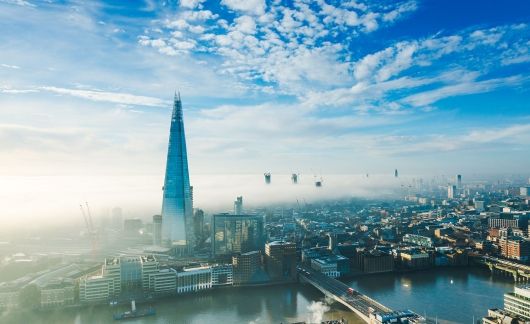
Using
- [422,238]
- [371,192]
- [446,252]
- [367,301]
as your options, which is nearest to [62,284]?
[367,301]

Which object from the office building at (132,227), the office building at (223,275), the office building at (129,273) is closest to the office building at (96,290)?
the office building at (129,273)

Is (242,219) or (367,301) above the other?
(242,219)

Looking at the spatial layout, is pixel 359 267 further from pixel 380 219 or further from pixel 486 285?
pixel 380 219

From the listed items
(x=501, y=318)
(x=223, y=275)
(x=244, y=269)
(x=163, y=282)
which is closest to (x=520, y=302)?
(x=501, y=318)

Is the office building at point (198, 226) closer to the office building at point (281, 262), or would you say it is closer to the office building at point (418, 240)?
Answer: the office building at point (281, 262)

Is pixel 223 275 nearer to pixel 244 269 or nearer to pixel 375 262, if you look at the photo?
pixel 244 269

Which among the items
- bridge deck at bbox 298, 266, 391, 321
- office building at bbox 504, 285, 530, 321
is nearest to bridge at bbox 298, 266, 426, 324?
bridge deck at bbox 298, 266, 391, 321
